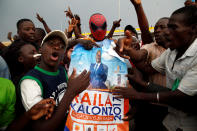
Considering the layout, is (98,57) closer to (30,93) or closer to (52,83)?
(52,83)

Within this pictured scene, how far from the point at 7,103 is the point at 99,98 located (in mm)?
718

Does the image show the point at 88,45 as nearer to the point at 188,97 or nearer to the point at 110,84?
the point at 110,84

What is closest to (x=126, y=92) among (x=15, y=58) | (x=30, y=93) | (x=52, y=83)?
(x=52, y=83)

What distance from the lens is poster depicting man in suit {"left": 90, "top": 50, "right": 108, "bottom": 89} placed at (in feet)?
4.58

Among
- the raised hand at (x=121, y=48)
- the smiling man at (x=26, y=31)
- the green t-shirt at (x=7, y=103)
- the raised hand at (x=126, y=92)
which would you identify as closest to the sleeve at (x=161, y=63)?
the raised hand at (x=121, y=48)

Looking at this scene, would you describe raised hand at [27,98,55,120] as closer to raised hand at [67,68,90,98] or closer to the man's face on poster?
raised hand at [67,68,90,98]

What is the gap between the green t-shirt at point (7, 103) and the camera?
108 centimetres

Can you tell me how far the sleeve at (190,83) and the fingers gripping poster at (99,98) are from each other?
0.49m

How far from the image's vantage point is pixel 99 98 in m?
1.38

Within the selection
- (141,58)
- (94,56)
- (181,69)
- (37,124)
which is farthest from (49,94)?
(181,69)

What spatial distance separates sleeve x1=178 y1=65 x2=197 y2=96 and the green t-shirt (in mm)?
1253

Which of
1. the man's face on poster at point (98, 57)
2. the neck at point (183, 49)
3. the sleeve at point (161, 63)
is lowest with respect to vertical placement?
the sleeve at point (161, 63)

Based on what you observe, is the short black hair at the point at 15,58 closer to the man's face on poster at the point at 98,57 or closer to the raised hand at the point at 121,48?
the man's face on poster at the point at 98,57

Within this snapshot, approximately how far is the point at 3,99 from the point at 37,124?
29cm
